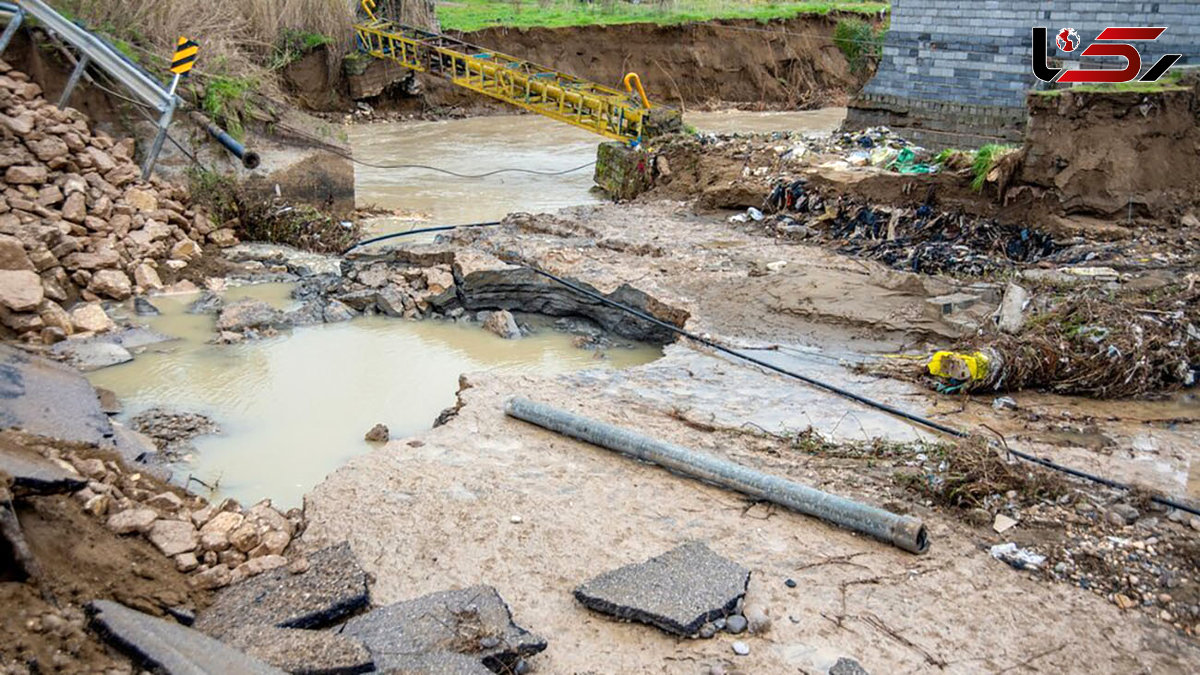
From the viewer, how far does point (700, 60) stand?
25.7 m

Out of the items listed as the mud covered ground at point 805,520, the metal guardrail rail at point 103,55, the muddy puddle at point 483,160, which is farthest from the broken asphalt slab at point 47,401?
the muddy puddle at point 483,160

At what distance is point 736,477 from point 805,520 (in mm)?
452

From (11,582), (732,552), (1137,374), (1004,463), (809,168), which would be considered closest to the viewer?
(11,582)

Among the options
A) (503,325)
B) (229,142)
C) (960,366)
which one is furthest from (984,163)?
(229,142)

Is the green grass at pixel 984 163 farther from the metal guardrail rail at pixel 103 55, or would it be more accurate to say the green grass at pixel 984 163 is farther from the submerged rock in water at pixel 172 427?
the metal guardrail rail at pixel 103 55

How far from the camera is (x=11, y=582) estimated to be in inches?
146

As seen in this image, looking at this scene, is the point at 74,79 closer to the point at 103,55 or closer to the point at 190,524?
the point at 103,55

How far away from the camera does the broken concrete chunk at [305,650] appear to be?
3676mm

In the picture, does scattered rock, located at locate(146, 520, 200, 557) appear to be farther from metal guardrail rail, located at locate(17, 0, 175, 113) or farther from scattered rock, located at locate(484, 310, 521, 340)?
metal guardrail rail, located at locate(17, 0, 175, 113)

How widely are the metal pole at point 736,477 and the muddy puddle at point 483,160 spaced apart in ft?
22.9

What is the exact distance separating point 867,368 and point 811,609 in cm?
313

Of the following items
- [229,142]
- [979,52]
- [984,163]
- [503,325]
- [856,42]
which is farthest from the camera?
[856,42]

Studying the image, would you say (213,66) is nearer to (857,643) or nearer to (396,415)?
(396,415)

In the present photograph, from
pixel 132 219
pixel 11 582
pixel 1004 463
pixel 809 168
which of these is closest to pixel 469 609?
pixel 11 582
